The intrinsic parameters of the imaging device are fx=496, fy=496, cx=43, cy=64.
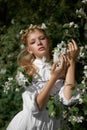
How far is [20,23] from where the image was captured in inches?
220

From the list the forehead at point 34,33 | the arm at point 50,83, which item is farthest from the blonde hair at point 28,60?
the arm at point 50,83

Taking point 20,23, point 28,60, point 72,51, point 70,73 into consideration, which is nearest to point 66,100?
point 70,73

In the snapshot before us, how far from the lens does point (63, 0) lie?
573cm

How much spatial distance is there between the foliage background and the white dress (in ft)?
3.15

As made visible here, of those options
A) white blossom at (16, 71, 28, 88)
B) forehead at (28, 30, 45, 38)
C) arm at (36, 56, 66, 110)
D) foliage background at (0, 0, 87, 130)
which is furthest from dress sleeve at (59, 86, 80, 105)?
foliage background at (0, 0, 87, 130)

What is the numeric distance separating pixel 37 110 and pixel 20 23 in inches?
110

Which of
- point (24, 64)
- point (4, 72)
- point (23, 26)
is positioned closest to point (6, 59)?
point (23, 26)

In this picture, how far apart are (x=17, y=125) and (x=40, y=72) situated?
359 millimetres

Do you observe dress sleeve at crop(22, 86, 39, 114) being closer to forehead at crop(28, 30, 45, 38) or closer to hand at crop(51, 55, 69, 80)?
hand at crop(51, 55, 69, 80)

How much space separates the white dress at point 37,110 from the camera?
9.64 ft

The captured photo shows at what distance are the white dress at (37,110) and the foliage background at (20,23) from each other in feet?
3.15

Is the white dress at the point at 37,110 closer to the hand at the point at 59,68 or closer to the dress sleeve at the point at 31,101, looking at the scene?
the dress sleeve at the point at 31,101

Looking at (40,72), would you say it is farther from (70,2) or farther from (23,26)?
(70,2)

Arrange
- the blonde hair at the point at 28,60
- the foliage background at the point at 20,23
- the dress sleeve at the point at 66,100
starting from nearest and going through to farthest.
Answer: the dress sleeve at the point at 66,100 → the blonde hair at the point at 28,60 → the foliage background at the point at 20,23
